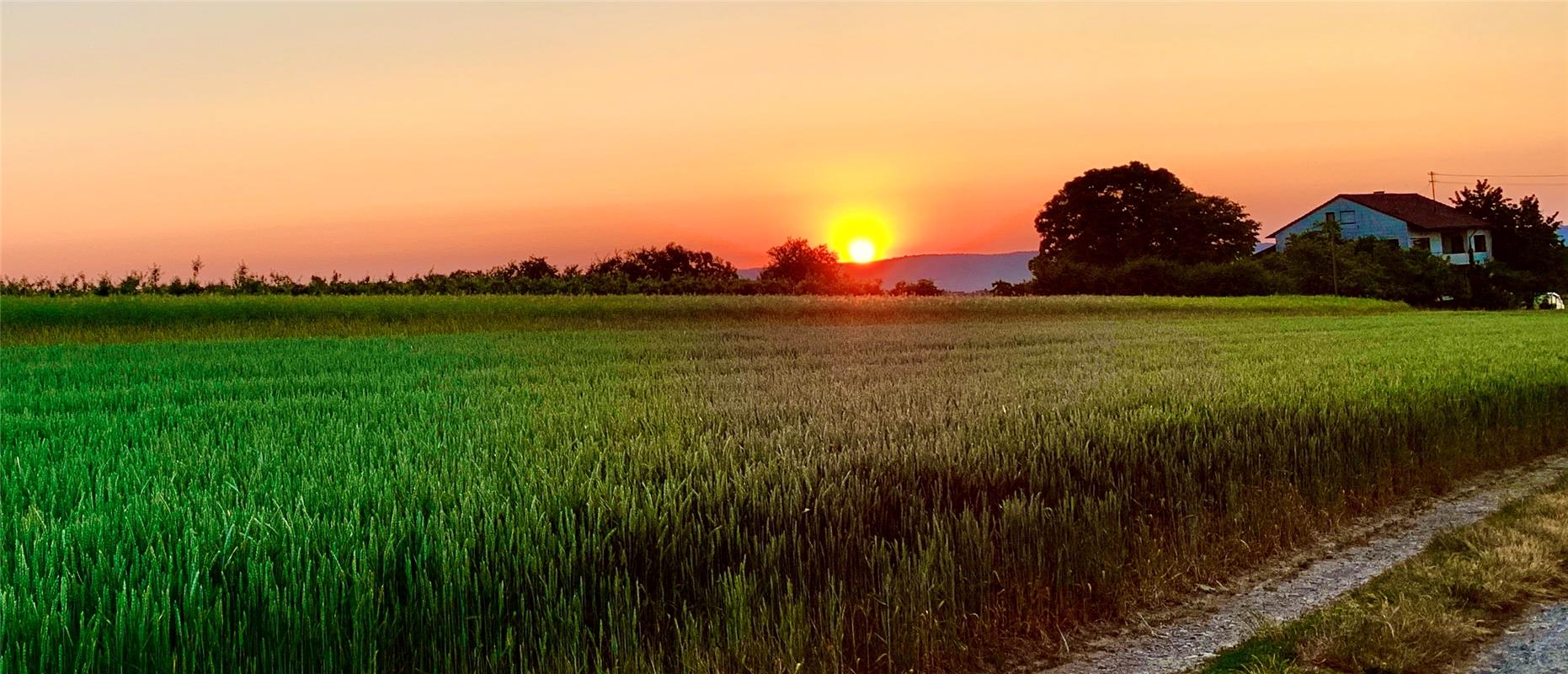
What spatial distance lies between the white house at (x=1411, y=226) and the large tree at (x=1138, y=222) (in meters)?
4.50

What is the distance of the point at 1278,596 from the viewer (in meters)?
4.95

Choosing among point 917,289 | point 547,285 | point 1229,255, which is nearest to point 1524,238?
point 1229,255

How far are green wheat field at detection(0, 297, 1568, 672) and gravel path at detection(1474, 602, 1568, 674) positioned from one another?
130 cm

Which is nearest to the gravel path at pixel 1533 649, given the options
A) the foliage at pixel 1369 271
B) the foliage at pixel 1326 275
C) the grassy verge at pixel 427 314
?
the grassy verge at pixel 427 314

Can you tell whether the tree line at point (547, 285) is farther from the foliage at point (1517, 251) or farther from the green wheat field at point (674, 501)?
the foliage at point (1517, 251)

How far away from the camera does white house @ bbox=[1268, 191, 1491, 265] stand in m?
65.5

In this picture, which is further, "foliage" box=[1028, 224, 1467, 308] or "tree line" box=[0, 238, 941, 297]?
"foliage" box=[1028, 224, 1467, 308]

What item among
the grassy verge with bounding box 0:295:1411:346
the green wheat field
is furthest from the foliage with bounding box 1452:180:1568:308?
the green wheat field

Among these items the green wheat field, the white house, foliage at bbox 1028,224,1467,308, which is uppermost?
the white house

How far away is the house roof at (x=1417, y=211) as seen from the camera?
65625mm

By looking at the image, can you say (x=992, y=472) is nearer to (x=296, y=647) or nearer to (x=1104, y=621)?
(x=1104, y=621)

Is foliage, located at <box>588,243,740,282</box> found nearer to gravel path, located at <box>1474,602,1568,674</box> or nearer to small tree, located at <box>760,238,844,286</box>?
small tree, located at <box>760,238,844,286</box>

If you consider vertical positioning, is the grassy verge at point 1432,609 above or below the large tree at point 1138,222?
below

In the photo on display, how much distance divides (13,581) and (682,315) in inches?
1045
